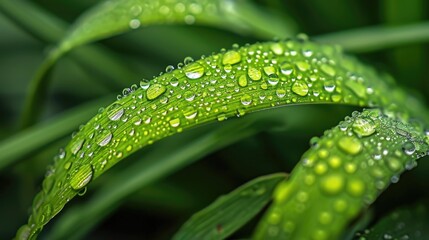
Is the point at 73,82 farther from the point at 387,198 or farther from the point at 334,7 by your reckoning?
the point at 387,198

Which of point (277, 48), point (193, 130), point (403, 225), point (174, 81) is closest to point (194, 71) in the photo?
point (174, 81)

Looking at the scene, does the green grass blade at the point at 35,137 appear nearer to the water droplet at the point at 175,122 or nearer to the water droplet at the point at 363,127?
the water droplet at the point at 175,122

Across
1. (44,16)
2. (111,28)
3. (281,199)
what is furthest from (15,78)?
(281,199)

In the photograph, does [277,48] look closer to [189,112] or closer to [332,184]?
[189,112]

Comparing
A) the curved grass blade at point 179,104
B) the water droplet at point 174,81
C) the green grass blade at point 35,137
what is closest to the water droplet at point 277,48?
the curved grass blade at point 179,104

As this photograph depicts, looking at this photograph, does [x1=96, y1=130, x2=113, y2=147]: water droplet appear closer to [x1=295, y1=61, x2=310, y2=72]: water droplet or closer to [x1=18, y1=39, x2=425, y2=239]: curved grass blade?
[x1=18, y1=39, x2=425, y2=239]: curved grass blade
